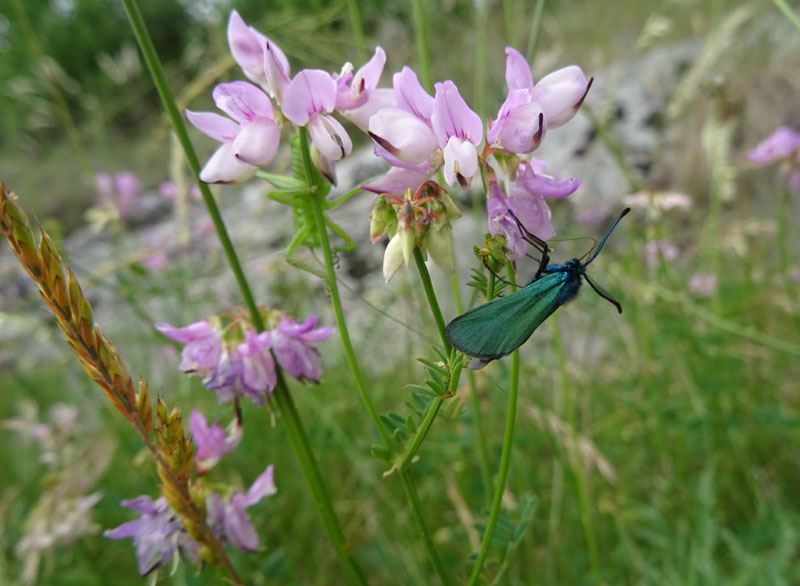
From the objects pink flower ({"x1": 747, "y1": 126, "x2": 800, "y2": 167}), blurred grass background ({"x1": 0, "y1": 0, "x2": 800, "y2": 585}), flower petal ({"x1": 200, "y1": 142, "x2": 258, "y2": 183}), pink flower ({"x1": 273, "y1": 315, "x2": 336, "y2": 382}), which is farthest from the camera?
pink flower ({"x1": 747, "y1": 126, "x2": 800, "y2": 167})

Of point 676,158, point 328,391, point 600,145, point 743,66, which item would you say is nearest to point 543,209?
point 328,391

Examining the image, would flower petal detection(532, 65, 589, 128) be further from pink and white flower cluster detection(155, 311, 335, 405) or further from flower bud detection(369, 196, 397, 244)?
pink and white flower cluster detection(155, 311, 335, 405)

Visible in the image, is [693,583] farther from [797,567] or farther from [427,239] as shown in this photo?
[427,239]

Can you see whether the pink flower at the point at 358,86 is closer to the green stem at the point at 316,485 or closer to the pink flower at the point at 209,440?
the green stem at the point at 316,485

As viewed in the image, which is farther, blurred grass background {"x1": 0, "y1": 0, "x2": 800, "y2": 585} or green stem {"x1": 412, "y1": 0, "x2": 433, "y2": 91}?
blurred grass background {"x1": 0, "y1": 0, "x2": 800, "y2": 585}

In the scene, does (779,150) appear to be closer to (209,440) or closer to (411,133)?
(411,133)

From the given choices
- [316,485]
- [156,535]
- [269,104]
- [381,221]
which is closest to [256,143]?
Answer: [269,104]

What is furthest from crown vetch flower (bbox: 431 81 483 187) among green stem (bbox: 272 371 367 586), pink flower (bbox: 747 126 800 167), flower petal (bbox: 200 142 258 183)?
pink flower (bbox: 747 126 800 167)

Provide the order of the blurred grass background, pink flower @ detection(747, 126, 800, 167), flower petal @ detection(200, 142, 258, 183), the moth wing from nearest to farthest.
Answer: the moth wing → flower petal @ detection(200, 142, 258, 183) → the blurred grass background → pink flower @ detection(747, 126, 800, 167)

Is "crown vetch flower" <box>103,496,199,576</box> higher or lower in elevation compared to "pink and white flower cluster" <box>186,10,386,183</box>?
lower
